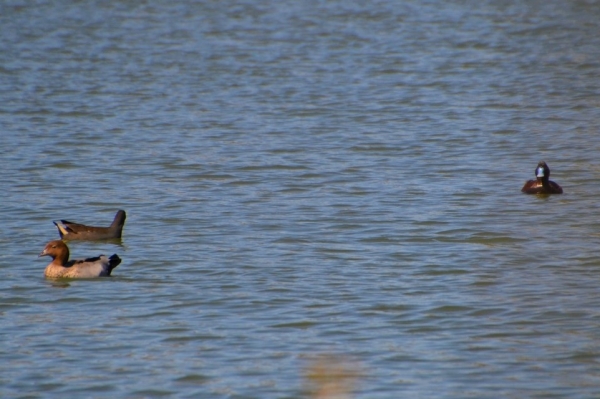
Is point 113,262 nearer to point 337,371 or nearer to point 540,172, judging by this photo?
point 337,371

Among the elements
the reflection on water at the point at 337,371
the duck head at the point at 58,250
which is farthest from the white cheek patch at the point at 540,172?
the reflection on water at the point at 337,371

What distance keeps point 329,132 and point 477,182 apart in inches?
249

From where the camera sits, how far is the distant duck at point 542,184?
17.9 meters

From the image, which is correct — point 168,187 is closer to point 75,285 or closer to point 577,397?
point 75,285

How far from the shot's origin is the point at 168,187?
63.7 ft

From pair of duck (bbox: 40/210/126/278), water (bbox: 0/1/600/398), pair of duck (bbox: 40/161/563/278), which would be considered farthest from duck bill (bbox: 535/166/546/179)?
pair of duck (bbox: 40/210/126/278)

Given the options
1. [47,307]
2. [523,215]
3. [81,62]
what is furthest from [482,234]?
[81,62]

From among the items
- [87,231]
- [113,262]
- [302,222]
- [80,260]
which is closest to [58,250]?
[80,260]

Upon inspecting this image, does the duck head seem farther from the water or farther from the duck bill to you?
the duck bill

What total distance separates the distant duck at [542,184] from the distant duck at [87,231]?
20.8 ft

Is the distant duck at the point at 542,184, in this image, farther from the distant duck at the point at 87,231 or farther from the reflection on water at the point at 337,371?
the reflection on water at the point at 337,371

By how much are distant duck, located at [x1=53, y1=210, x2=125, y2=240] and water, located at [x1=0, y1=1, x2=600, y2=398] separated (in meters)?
0.23

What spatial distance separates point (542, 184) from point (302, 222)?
12.6ft

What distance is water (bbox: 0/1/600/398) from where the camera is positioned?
10719 millimetres
